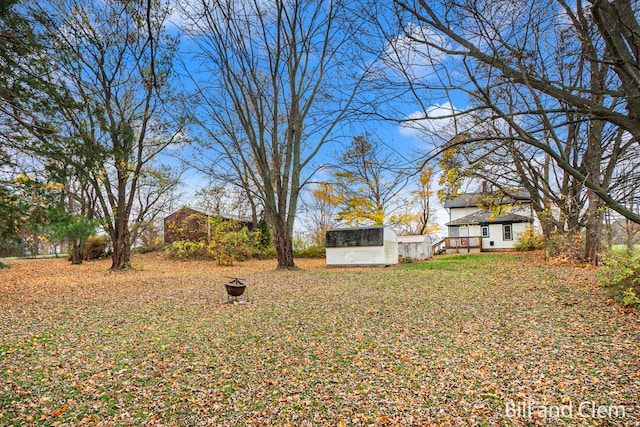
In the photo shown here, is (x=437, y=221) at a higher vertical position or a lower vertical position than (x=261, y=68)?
lower

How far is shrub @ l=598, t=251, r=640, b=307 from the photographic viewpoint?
5406 millimetres

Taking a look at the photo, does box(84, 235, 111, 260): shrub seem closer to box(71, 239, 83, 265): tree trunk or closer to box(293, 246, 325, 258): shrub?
box(71, 239, 83, 265): tree trunk

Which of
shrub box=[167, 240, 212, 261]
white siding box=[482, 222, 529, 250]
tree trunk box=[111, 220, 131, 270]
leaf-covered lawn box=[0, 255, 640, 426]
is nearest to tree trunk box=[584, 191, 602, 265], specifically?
leaf-covered lawn box=[0, 255, 640, 426]

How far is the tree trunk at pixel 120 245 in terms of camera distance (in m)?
13.6

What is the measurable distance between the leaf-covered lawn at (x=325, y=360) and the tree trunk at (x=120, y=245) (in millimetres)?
6162

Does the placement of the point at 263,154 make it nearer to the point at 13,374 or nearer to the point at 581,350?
the point at 13,374

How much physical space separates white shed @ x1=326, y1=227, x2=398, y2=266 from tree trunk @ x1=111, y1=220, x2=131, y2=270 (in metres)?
8.71

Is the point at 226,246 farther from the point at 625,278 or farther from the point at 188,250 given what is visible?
the point at 625,278

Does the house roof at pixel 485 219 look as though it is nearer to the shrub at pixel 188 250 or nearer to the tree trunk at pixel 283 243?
the tree trunk at pixel 283 243

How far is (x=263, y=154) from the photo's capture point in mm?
12977

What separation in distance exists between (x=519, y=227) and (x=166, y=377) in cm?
2708

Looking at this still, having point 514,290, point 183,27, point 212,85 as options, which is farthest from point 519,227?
point 183,27

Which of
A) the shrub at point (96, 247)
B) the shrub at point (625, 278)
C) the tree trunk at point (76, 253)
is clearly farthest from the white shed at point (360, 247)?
the shrub at point (96, 247)

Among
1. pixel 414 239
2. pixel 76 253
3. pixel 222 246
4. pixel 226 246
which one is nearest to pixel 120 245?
pixel 222 246
